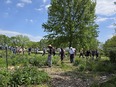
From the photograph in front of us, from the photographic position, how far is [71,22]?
46.5 m

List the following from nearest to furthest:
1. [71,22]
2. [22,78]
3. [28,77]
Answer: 1. [22,78]
2. [28,77]
3. [71,22]

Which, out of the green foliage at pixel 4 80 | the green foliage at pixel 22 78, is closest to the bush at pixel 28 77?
the green foliage at pixel 22 78

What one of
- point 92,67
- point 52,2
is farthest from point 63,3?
point 92,67

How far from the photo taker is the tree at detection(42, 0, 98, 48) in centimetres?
4662

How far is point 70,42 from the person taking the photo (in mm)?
46469

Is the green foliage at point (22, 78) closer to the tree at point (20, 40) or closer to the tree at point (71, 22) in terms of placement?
the tree at point (71, 22)

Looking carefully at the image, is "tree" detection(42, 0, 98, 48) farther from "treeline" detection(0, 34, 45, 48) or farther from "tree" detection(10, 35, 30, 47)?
"tree" detection(10, 35, 30, 47)

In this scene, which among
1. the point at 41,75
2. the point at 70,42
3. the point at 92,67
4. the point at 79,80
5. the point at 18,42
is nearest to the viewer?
the point at 41,75

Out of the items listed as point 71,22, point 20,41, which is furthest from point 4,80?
point 20,41

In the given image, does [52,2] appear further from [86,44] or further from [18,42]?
[18,42]

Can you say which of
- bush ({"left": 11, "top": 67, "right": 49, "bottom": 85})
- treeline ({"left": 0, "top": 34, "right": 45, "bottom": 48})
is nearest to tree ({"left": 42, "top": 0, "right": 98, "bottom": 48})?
bush ({"left": 11, "top": 67, "right": 49, "bottom": 85})

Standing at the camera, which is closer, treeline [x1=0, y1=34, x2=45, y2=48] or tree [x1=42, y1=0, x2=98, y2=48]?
tree [x1=42, y1=0, x2=98, y2=48]

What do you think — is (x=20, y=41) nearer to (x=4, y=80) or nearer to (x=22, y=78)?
(x=22, y=78)

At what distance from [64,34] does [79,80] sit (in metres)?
32.6
